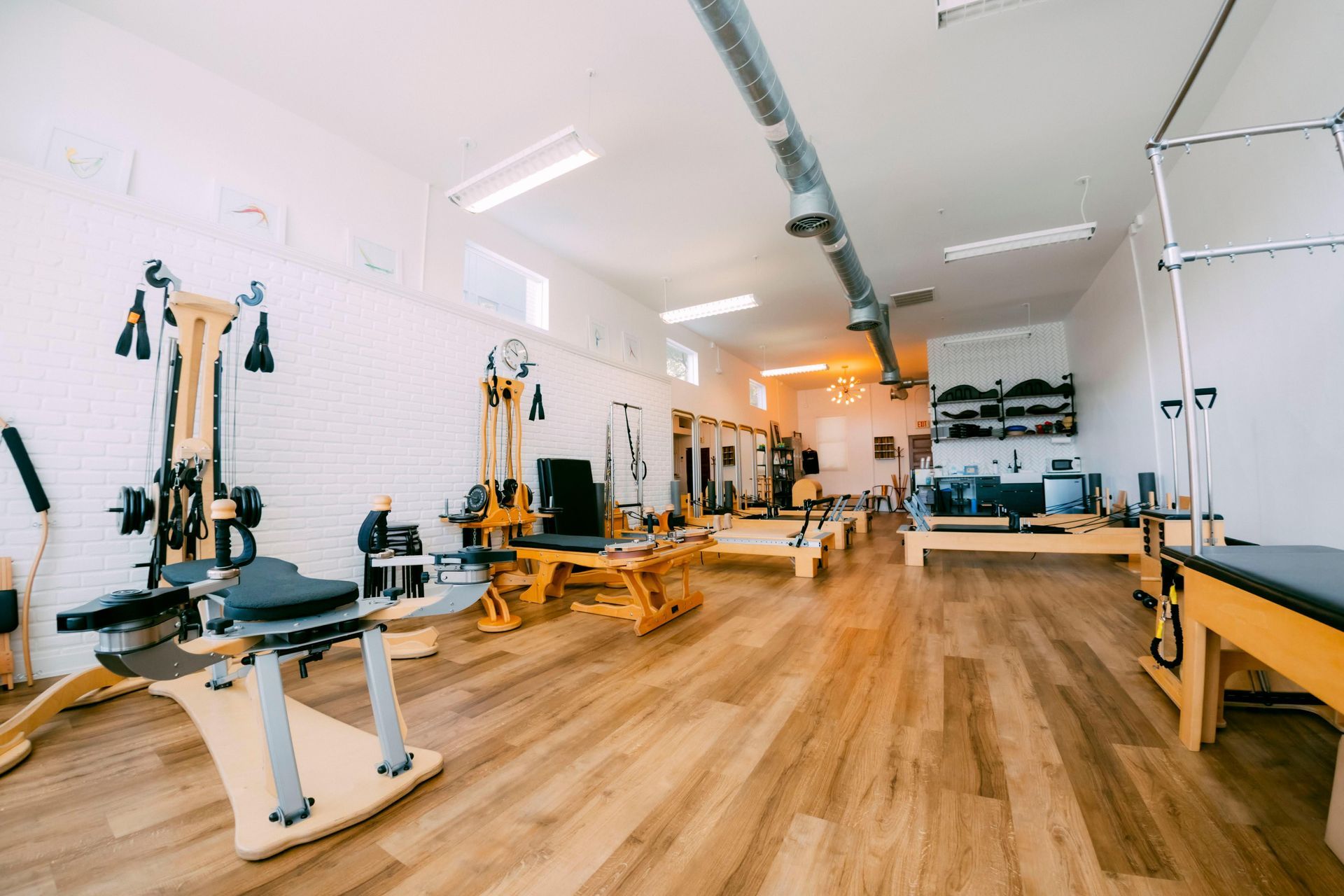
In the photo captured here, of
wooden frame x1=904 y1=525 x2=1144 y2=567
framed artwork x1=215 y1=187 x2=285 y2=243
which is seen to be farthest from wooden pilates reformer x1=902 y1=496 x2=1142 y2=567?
framed artwork x1=215 y1=187 x2=285 y2=243

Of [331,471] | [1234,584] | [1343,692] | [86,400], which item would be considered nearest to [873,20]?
[1234,584]

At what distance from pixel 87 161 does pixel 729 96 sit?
12.9 ft

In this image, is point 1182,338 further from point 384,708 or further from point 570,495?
point 570,495

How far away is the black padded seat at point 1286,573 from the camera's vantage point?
97cm

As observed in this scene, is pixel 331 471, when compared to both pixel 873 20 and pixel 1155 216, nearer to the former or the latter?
pixel 873 20

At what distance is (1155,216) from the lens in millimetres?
5047

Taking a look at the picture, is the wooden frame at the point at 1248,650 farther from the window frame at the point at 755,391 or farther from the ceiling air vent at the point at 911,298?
the window frame at the point at 755,391

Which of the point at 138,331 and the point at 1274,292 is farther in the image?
the point at 1274,292

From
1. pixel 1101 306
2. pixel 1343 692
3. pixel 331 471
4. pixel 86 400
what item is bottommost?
pixel 1343 692

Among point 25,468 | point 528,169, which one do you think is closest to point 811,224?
point 528,169

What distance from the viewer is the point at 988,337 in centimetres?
870

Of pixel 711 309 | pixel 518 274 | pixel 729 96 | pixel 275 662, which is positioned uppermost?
pixel 729 96

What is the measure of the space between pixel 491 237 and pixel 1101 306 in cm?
805

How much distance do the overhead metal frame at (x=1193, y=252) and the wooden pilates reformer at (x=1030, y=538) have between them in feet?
10.6
